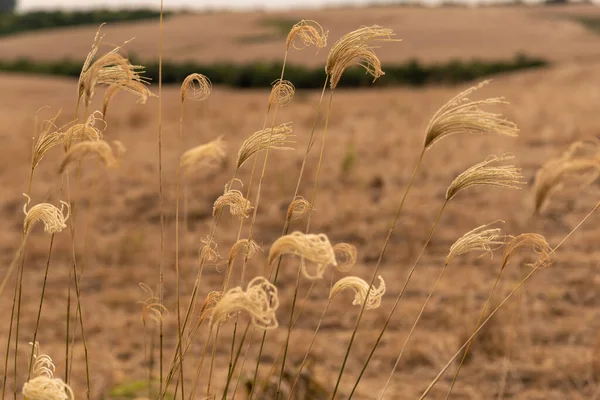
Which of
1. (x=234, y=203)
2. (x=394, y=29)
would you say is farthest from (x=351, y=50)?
(x=394, y=29)

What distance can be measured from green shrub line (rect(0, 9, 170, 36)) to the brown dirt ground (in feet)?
14.2

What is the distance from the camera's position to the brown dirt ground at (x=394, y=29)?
31453mm

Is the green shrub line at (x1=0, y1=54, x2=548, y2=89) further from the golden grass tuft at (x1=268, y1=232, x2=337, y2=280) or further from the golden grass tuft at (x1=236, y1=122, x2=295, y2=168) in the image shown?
the golden grass tuft at (x1=268, y1=232, x2=337, y2=280)

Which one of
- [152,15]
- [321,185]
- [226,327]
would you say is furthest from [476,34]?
[226,327]

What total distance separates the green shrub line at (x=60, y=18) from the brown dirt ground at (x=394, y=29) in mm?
4327

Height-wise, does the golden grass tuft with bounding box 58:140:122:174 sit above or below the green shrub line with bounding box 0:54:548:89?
above

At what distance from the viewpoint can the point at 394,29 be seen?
120ft

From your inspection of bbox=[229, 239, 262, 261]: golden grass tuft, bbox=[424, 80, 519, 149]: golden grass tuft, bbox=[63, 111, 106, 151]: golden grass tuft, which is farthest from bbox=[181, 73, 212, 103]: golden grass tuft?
bbox=[424, 80, 519, 149]: golden grass tuft

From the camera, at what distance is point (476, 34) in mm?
34938

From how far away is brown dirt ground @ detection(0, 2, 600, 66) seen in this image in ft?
103

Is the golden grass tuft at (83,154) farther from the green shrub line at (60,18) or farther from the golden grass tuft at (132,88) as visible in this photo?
the green shrub line at (60,18)

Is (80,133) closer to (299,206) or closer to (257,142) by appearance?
(257,142)

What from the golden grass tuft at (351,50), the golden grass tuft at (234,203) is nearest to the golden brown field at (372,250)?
the golden grass tuft at (234,203)

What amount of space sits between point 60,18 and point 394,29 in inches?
1035
